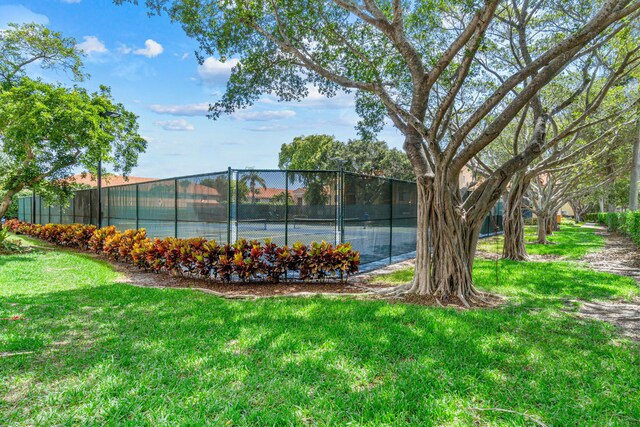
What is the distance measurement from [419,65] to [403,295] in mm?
3870

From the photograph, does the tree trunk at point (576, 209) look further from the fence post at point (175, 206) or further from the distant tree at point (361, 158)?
the fence post at point (175, 206)

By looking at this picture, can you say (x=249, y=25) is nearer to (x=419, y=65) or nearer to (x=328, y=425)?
(x=419, y=65)

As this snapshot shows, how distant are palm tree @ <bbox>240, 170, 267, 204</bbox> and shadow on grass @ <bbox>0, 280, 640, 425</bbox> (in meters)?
3.43

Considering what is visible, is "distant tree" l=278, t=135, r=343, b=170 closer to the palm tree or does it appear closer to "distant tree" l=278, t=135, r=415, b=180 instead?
"distant tree" l=278, t=135, r=415, b=180

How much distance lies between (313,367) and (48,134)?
1294 cm

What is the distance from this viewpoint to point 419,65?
6629 mm

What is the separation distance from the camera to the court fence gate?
8.59 m

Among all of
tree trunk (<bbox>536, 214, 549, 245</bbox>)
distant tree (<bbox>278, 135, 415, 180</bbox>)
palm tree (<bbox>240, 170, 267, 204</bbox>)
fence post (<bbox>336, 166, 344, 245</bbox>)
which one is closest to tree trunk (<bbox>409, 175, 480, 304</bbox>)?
fence post (<bbox>336, 166, 344, 245</bbox>)

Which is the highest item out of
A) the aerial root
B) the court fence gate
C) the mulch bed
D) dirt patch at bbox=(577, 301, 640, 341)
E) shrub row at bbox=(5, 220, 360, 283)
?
the court fence gate

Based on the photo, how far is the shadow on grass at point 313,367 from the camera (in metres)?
2.84

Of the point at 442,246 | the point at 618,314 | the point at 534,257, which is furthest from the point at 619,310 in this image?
the point at 534,257

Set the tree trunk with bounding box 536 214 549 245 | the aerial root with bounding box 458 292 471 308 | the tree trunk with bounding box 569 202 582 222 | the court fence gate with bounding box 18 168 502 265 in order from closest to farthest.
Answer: the aerial root with bounding box 458 292 471 308 < the court fence gate with bounding box 18 168 502 265 < the tree trunk with bounding box 536 214 549 245 < the tree trunk with bounding box 569 202 582 222

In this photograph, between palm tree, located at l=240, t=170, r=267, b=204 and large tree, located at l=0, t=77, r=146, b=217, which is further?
large tree, located at l=0, t=77, r=146, b=217

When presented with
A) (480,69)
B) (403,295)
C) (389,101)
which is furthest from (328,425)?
(480,69)
